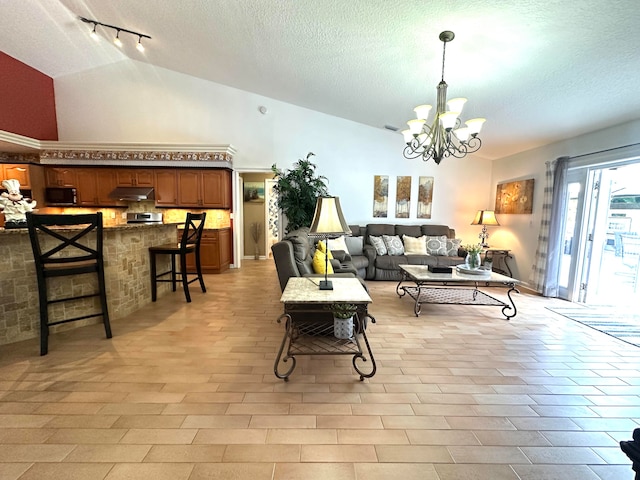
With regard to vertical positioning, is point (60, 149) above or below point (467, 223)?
above

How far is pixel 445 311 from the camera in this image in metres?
3.62

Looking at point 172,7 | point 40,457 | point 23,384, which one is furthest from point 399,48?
point 23,384

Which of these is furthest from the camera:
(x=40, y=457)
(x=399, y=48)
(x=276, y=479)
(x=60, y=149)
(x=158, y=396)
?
(x=60, y=149)

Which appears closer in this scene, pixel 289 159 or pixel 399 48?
pixel 399 48

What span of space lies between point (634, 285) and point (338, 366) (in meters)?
4.93

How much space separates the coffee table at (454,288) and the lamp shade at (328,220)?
1795 millimetres

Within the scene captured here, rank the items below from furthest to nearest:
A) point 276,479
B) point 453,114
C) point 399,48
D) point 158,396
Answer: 1. point 399,48
2. point 453,114
3. point 158,396
4. point 276,479

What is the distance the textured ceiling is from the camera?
2.32 metres

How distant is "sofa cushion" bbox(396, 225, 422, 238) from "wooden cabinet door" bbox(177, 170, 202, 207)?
13.4ft

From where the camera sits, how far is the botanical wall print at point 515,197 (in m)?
4.76

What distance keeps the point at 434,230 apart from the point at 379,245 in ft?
4.27

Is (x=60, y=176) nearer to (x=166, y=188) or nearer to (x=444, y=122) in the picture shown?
(x=166, y=188)

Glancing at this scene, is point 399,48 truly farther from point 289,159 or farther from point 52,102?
point 52,102

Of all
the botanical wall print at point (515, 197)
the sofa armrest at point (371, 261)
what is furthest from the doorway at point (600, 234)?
the sofa armrest at point (371, 261)
